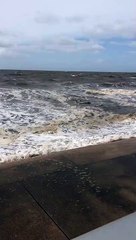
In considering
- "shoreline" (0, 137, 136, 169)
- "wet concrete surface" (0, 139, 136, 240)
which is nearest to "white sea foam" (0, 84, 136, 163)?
"shoreline" (0, 137, 136, 169)

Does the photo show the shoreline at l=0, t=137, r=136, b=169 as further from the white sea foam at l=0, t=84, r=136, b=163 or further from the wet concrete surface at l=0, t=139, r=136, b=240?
the white sea foam at l=0, t=84, r=136, b=163

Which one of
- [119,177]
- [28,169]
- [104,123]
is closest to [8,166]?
[28,169]

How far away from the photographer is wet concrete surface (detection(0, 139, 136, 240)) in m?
2.65

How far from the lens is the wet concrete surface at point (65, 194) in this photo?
2.65 m

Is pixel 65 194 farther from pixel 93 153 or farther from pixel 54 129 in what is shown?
pixel 54 129

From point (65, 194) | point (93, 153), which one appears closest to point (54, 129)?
point (93, 153)

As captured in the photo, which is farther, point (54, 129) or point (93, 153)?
point (54, 129)

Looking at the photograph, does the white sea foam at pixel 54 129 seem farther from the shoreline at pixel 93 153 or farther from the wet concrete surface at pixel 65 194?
the wet concrete surface at pixel 65 194

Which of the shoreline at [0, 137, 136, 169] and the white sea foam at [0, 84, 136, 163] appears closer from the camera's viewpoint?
the shoreline at [0, 137, 136, 169]

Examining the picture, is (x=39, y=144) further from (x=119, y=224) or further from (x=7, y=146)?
(x=119, y=224)

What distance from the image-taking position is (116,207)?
2.98 meters

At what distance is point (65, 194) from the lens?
130 inches

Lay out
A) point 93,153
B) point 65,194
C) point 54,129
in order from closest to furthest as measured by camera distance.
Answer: point 65,194
point 93,153
point 54,129

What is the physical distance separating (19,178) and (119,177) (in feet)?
4.30
